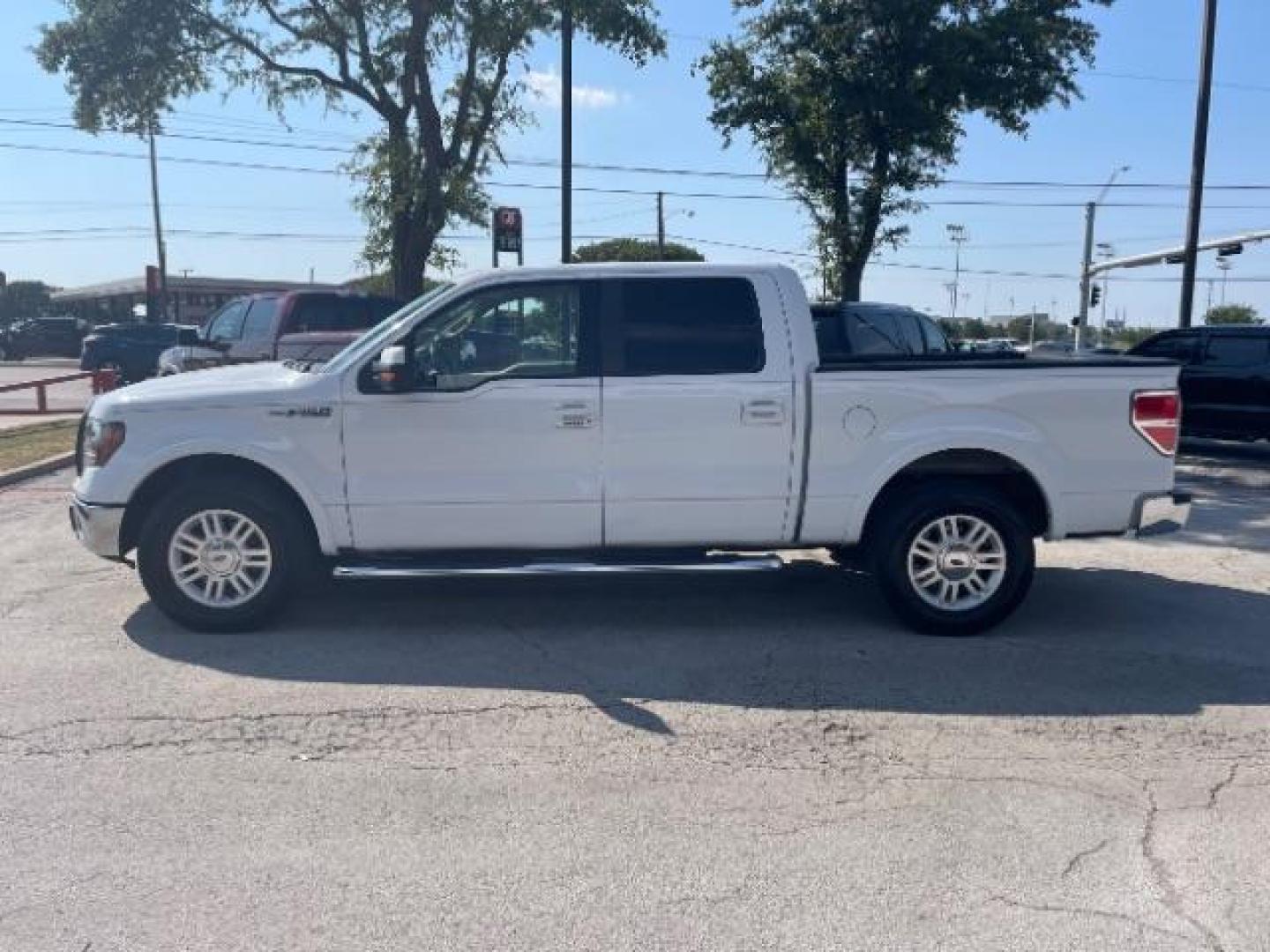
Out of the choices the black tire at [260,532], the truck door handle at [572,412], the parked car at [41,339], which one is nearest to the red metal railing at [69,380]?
the black tire at [260,532]

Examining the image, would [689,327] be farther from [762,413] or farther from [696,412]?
[762,413]

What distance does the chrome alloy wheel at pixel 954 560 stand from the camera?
6031 millimetres

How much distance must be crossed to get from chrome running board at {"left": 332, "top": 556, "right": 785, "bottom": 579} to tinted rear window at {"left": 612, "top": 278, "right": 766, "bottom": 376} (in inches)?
40.9

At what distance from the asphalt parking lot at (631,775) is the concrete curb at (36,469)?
15.6 ft

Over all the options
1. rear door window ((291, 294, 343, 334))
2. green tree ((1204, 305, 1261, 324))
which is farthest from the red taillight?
green tree ((1204, 305, 1261, 324))

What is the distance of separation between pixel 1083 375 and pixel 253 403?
4.46 m

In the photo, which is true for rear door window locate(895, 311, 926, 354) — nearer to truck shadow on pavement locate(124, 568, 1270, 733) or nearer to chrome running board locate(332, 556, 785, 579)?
truck shadow on pavement locate(124, 568, 1270, 733)

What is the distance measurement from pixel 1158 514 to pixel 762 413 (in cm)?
228

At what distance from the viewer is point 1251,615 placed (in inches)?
262

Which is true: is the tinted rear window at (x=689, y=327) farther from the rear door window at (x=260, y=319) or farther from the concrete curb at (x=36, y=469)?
the rear door window at (x=260, y=319)

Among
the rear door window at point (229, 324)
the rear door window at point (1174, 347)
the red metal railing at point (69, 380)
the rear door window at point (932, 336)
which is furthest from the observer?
the red metal railing at point (69, 380)

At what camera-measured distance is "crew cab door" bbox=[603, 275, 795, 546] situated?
589 centimetres

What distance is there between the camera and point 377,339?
5922mm

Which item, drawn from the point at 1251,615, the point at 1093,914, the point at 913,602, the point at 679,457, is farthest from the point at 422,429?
the point at 1251,615
